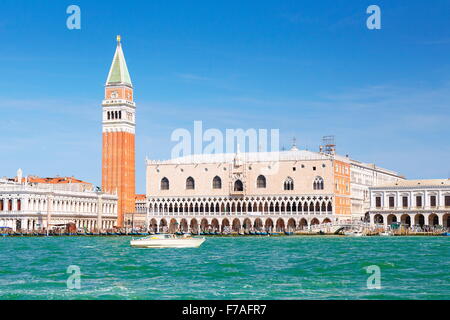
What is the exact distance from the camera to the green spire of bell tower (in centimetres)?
10894

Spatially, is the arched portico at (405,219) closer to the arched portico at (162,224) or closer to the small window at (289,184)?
the small window at (289,184)

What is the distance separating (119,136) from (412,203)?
134 ft

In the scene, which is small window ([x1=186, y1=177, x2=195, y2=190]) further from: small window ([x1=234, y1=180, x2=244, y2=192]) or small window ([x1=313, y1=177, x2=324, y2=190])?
small window ([x1=313, y1=177, x2=324, y2=190])

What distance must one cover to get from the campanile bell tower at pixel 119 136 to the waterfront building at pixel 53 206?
1.89 meters

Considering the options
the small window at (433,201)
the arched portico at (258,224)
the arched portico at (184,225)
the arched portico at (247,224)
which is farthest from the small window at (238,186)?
the small window at (433,201)

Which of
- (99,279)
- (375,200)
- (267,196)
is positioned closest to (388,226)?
(375,200)

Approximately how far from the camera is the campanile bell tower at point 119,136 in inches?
4230

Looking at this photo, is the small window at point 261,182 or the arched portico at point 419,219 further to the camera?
the small window at point 261,182

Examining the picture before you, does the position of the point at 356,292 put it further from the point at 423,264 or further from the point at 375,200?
the point at 375,200

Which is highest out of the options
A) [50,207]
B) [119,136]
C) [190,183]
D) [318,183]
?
[119,136]

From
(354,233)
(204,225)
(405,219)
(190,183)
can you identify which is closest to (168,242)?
(354,233)

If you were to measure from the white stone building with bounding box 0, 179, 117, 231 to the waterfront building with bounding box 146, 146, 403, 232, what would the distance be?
32.8ft

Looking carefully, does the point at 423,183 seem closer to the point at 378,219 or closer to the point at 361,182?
the point at 378,219

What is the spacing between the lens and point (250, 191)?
315ft
